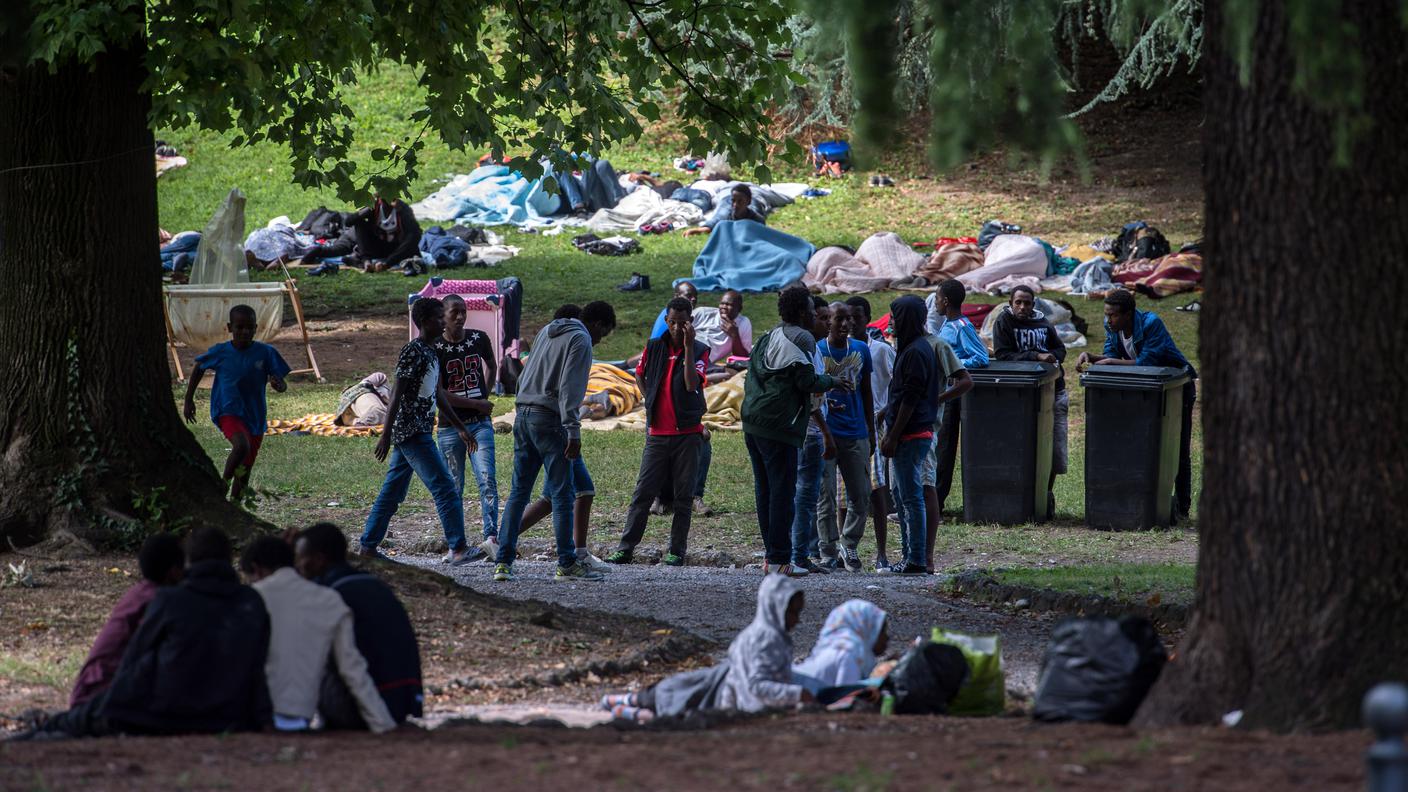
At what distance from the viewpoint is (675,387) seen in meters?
10.2

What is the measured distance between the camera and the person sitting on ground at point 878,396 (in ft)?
34.7

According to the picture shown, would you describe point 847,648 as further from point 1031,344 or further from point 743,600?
point 1031,344

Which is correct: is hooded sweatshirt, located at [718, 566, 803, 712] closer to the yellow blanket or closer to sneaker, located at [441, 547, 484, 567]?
sneaker, located at [441, 547, 484, 567]

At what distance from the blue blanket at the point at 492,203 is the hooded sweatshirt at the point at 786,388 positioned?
2008cm

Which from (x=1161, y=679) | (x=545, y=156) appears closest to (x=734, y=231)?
(x=545, y=156)

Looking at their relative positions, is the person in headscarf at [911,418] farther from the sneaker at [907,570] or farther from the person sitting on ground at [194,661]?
the person sitting on ground at [194,661]

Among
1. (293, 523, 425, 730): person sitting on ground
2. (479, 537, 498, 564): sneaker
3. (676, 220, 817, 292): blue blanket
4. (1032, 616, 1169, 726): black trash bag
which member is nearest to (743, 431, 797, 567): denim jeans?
(479, 537, 498, 564): sneaker

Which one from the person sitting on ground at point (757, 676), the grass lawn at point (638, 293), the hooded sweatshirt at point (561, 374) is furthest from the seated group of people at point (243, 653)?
the hooded sweatshirt at point (561, 374)

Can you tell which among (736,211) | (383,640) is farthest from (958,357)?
(736,211)

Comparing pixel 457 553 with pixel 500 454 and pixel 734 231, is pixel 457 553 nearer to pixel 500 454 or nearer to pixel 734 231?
pixel 500 454

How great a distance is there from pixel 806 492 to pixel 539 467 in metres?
1.78


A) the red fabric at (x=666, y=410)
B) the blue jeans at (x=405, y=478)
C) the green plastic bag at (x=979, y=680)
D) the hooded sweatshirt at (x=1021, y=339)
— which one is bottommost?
the green plastic bag at (x=979, y=680)

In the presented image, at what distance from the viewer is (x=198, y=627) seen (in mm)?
5352

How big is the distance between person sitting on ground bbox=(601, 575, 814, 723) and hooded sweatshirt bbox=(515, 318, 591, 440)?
3281 millimetres
